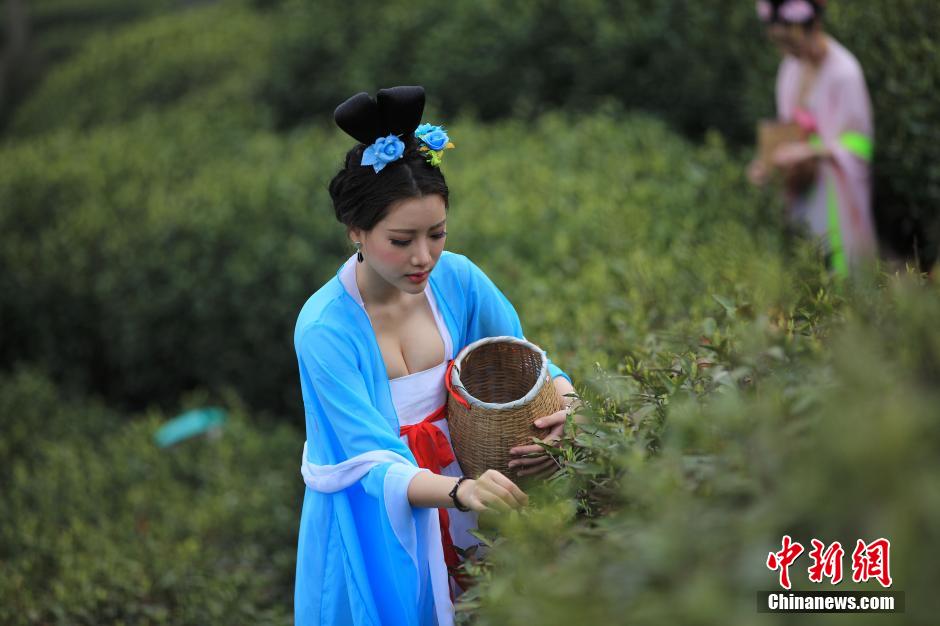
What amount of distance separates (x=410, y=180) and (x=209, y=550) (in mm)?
2894

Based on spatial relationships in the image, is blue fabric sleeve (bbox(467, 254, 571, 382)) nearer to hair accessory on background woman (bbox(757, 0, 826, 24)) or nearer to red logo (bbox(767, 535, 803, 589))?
red logo (bbox(767, 535, 803, 589))

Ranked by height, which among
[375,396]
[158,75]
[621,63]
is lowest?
[375,396]

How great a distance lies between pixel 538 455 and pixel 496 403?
0.78ft

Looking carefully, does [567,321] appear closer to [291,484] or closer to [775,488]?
[291,484]

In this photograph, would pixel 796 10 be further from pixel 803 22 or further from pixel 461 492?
pixel 461 492

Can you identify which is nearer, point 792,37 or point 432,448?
point 432,448

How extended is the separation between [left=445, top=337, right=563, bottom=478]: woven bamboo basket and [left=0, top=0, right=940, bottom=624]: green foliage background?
0.50 ft

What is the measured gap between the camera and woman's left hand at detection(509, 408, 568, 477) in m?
2.43

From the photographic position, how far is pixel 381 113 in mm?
2527

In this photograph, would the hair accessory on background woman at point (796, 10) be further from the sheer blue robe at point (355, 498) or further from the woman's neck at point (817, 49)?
the sheer blue robe at point (355, 498)

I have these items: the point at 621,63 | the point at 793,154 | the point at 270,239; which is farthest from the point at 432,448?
the point at 621,63

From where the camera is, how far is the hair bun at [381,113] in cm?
249

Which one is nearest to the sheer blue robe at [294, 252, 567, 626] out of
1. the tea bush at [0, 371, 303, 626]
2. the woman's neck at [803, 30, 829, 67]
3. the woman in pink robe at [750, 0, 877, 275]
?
the tea bush at [0, 371, 303, 626]

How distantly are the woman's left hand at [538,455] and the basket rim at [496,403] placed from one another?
78mm
